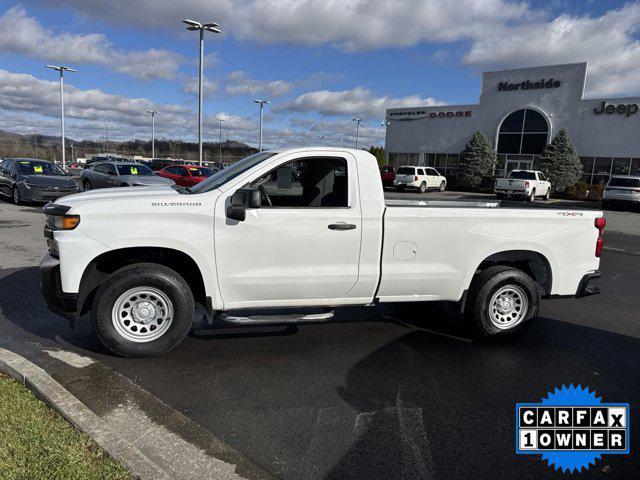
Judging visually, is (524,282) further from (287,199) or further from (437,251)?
(287,199)

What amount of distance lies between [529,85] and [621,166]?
8831mm

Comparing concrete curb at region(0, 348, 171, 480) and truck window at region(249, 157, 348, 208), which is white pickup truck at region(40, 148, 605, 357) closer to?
truck window at region(249, 157, 348, 208)

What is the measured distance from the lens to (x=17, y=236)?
10.3 m

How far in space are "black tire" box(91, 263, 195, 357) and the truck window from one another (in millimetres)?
1091

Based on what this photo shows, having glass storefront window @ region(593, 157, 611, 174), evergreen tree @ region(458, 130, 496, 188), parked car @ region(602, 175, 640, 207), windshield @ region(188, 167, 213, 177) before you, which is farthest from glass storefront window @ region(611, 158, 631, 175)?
windshield @ region(188, 167, 213, 177)

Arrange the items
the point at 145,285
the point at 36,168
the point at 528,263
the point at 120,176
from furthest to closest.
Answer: the point at 120,176
the point at 36,168
the point at 528,263
the point at 145,285

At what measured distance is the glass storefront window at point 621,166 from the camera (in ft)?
109

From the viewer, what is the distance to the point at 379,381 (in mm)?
4141

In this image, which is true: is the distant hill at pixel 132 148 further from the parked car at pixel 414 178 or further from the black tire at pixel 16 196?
the black tire at pixel 16 196

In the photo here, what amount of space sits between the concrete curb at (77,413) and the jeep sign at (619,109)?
38149 mm

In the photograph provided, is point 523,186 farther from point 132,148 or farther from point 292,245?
point 132,148

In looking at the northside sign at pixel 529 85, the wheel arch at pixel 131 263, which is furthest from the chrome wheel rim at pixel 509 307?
the northside sign at pixel 529 85

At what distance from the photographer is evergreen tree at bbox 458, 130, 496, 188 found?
36.6m

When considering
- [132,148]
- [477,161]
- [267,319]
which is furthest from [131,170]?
[132,148]
